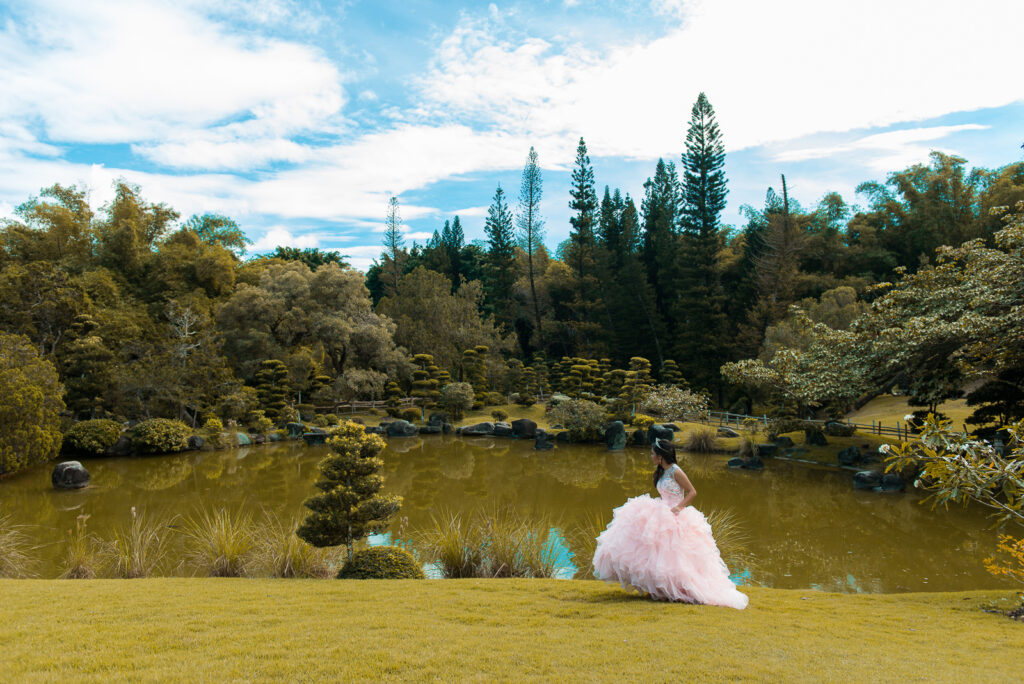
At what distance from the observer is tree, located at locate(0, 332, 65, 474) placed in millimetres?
10961

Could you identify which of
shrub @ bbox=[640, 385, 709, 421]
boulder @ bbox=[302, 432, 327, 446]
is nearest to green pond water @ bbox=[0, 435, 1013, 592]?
boulder @ bbox=[302, 432, 327, 446]

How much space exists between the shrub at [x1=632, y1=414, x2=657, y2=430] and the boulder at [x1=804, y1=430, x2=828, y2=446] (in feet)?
16.3

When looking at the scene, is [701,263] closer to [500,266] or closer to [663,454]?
[500,266]

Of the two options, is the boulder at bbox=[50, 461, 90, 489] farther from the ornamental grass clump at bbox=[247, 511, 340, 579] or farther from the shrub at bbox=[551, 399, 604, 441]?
the shrub at bbox=[551, 399, 604, 441]

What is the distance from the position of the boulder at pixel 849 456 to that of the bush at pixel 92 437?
58.5ft

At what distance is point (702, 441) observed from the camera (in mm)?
15141

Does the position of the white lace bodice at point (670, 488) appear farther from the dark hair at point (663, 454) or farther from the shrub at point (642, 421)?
the shrub at point (642, 421)

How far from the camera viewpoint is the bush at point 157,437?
46.9 ft

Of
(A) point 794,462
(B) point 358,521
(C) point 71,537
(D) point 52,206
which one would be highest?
(D) point 52,206

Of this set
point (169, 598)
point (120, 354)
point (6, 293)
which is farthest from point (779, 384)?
point (6, 293)

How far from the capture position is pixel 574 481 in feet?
39.4

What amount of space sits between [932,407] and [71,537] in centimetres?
1475

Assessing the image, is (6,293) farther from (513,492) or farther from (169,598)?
(169,598)

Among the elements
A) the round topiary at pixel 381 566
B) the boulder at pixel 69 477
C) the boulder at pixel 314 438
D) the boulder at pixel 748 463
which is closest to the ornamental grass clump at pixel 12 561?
the round topiary at pixel 381 566
